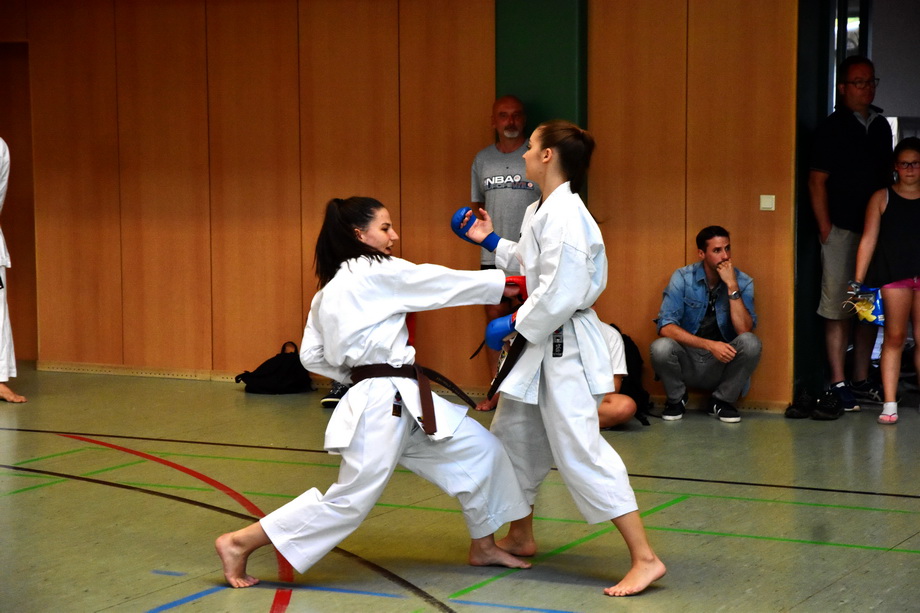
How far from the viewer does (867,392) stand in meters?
6.66

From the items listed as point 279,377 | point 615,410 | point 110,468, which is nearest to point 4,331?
point 279,377

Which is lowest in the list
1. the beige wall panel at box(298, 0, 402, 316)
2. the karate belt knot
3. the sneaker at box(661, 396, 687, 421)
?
the sneaker at box(661, 396, 687, 421)

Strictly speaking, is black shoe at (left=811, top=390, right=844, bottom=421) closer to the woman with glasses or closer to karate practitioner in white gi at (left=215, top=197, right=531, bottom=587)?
the woman with glasses

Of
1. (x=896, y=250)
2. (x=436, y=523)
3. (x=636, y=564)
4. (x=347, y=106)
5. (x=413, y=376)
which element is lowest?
(x=436, y=523)

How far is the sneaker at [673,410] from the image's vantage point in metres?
6.13

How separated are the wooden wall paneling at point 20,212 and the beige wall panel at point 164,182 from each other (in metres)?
1.25

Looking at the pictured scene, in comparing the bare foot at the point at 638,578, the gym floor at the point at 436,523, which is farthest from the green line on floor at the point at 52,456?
the bare foot at the point at 638,578

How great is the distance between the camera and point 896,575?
3322mm

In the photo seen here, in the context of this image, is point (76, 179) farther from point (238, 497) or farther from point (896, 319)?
point (896, 319)

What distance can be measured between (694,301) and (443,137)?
1.99 meters

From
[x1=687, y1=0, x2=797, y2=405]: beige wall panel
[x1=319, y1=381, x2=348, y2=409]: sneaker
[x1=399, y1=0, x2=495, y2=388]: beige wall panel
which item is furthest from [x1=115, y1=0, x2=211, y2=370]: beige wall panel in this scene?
[x1=687, y1=0, x2=797, y2=405]: beige wall panel

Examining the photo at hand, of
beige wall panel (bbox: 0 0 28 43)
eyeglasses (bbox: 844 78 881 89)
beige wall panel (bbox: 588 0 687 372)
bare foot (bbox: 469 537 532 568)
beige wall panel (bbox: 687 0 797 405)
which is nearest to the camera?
bare foot (bbox: 469 537 532 568)

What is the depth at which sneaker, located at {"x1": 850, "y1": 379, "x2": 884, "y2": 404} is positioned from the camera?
259 inches

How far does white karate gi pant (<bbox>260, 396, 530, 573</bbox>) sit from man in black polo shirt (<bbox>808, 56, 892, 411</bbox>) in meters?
3.58
